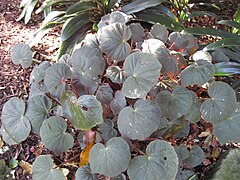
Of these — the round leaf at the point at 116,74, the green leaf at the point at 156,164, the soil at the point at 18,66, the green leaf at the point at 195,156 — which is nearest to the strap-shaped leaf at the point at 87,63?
the round leaf at the point at 116,74

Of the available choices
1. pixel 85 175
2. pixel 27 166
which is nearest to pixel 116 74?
pixel 85 175

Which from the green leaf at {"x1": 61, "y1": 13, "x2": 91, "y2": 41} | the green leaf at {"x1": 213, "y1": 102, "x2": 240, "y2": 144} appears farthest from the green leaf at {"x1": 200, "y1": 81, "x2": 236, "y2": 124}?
the green leaf at {"x1": 61, "y1": 13, "x2": 91, "y2": 41}

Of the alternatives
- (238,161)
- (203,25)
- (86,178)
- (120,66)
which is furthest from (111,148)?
(203,25)

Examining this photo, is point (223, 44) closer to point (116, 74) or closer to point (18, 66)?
point (116, 74)

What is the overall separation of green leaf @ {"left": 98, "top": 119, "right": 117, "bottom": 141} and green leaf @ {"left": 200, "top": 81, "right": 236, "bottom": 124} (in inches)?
16.4

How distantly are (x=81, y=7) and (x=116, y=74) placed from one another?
39.8 inches

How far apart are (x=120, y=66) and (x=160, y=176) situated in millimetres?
593

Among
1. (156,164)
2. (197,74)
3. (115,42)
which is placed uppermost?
(115,42)

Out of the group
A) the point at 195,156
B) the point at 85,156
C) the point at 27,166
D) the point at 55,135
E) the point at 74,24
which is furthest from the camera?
the point at 74,24

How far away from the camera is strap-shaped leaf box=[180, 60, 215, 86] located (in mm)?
1620

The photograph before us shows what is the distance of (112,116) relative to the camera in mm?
1799

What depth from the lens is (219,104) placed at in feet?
5.28

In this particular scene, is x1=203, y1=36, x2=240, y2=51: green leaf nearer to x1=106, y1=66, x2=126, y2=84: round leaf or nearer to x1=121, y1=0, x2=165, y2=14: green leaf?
x1=121, y1=0, x2=165, y2=14: green leaf

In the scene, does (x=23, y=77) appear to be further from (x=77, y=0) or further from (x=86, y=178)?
(x=86, y=178)
